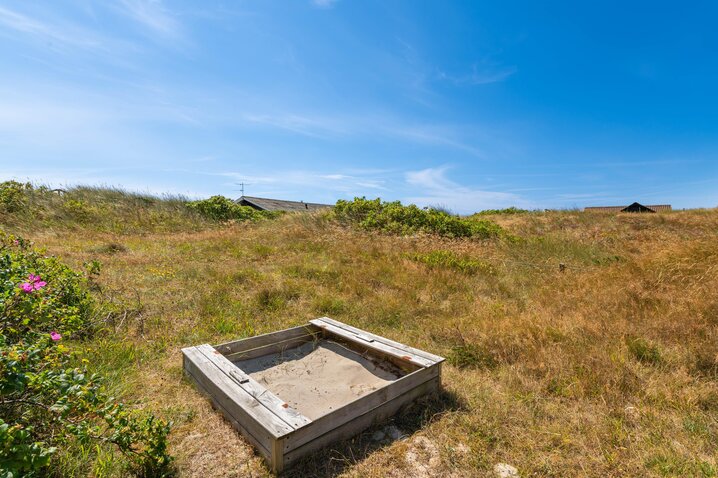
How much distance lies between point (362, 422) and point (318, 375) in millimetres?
1008

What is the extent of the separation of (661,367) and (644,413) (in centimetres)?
104

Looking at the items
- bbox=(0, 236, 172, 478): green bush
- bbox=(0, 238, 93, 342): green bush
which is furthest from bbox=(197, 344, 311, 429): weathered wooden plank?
bbox=(0, 238, 93, 342): green bush

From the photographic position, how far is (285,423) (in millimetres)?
2344

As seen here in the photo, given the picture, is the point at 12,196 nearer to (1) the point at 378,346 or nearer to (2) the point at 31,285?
(2) the point at 31,285

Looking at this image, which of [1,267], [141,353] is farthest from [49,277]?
[141,353]

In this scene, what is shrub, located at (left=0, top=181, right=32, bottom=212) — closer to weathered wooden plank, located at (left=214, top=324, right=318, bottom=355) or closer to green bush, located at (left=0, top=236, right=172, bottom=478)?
green bush, located at (left=0, top=236, right=172, bottom=478)

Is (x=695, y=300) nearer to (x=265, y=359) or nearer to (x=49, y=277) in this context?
(x=265, y=359)

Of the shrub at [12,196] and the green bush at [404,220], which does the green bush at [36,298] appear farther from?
the shrub at [12,196]

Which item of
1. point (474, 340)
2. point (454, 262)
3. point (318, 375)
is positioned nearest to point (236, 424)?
point (318, 375)

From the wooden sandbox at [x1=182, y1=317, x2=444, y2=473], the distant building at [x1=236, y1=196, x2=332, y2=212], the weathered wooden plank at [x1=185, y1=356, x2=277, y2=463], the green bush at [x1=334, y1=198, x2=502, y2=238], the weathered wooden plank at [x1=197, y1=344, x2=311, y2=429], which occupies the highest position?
the distant building at [x1=236, y1=196, x2=332, y2=212]

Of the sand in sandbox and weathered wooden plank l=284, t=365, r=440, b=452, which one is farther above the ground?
weathered wooden plank l=284, t=365, r=440, b=452

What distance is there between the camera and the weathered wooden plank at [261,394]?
2.39 m

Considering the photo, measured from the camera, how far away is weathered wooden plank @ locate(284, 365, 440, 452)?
7.65ft

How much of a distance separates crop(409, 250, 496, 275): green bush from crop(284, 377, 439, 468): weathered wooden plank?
485 centimetres
